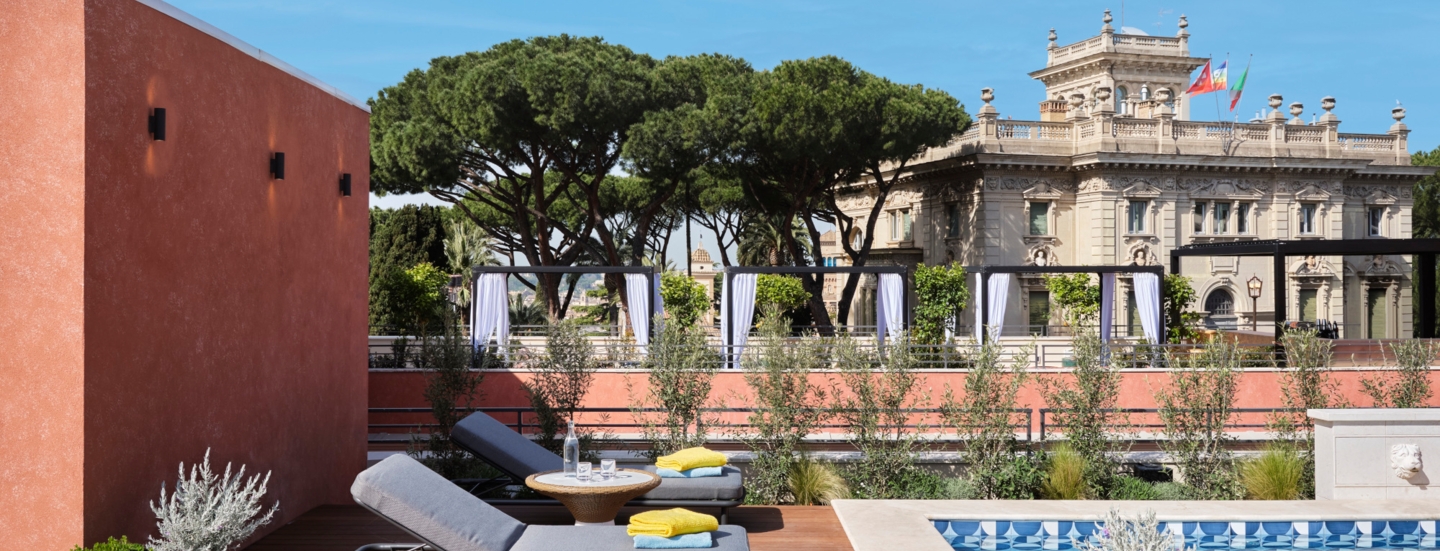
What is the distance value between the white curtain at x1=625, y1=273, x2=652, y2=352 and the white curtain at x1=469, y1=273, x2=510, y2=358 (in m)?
2.08

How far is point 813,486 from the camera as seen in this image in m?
9.14

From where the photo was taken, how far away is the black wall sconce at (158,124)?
19.0 feet

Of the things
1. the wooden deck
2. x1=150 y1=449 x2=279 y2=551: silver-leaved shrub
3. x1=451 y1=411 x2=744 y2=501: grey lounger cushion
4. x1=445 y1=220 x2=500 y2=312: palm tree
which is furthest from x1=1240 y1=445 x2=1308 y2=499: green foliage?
x1=445 y1=220 x2=500 y2=312: palm tree

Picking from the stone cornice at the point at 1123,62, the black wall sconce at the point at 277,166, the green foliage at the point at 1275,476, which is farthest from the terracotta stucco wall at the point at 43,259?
Result: the stone cornice at the point at 1123,62

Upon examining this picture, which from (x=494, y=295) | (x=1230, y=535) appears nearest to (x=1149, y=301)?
(x=494, y=295)

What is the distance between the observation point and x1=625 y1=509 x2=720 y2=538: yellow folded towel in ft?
19.5

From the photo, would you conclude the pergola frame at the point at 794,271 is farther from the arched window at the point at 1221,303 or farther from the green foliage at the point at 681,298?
the arched window at the point at 1221,303

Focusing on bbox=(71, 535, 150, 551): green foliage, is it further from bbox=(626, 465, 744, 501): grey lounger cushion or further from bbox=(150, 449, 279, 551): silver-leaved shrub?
bbox=(626, 465, 744, 501): grey lounger cushion

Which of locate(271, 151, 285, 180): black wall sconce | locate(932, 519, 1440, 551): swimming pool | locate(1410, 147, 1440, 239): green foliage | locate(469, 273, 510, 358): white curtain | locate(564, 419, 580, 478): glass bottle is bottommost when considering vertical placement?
locate(932, 519, 1440, 551): swimming pool

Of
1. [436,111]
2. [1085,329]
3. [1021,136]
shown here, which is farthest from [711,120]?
[1085,329]

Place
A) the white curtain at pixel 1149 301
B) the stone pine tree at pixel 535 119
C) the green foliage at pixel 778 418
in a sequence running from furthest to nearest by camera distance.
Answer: the stone pine tree at pixel 535 119
the white curtain at pixel 1149 301
the green foliage at pixel 778 418

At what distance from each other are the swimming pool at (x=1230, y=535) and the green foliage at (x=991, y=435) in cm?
146

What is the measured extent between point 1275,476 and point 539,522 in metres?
6.43

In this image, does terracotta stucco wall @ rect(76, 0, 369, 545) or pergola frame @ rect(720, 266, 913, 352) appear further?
pergola frame @ rect(720, 266, 913, 352)
